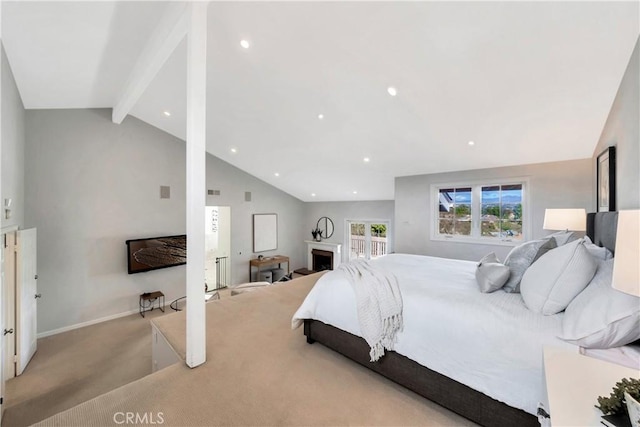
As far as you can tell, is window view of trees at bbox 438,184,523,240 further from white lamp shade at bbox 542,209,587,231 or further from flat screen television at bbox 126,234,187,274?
flat screen television at bbox 126,234,187,274

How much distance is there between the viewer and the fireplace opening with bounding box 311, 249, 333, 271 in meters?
7.91

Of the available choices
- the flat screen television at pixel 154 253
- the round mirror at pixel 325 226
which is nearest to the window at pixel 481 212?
the round mirror at pixel 325 226

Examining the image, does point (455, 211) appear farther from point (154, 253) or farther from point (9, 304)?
point (9, 304)

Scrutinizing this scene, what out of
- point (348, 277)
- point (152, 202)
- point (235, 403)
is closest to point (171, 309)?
point (152, 202)

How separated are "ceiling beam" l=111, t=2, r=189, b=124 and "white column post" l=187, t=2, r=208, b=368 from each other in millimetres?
197

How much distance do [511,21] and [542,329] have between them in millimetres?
2018

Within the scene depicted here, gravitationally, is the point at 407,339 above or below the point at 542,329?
below

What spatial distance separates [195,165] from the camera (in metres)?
1.88

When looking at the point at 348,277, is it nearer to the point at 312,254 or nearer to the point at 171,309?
the point at 171,309

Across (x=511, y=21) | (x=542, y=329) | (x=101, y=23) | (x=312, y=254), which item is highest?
(x=101, y=23)

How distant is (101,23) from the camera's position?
7.10 feet

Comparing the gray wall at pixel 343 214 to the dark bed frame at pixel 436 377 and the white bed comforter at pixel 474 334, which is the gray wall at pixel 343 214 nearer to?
the dark bed frame at pixel 436 377

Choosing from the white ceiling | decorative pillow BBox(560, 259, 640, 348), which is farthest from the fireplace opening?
decorative pillow BBox(560, 259, 640, 348)

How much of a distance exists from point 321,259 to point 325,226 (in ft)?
3.46
